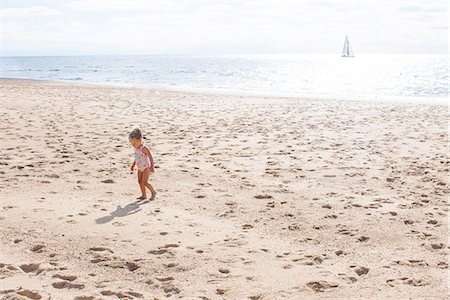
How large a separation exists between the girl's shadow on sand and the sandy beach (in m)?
0.04

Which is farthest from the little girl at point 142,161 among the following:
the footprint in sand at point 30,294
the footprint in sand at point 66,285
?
the footprint in sand at point 30,294

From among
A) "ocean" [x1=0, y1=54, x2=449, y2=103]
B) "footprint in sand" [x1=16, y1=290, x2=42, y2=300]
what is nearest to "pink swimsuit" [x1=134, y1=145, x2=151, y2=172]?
"footprint in sand" [x1=16, y1=290, x2=42, y2=300]

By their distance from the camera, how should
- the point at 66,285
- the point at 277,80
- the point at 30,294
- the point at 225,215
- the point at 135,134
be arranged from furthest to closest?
the point at 277,80, the point at 135,134, the point at 225,215, the point at 66,285, the point at 30,294

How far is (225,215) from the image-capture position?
5.77 meters

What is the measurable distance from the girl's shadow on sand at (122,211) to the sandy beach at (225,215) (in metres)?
0.04

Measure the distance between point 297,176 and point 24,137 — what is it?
592cm

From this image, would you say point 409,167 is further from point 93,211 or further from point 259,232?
point 93,211

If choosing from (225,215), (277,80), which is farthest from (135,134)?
(277,80)

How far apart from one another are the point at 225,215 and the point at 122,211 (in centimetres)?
126

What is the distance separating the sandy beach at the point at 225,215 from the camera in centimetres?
405

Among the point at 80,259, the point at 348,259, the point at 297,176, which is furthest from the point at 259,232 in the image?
the point at 297,176

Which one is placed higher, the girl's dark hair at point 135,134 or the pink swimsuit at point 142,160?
the girl's dark hair at point 135,134

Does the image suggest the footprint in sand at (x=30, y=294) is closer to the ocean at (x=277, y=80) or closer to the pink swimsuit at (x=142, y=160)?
the pink swimsuit at (x=142, y=160)

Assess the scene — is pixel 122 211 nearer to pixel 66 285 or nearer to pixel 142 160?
pixel 142 160
